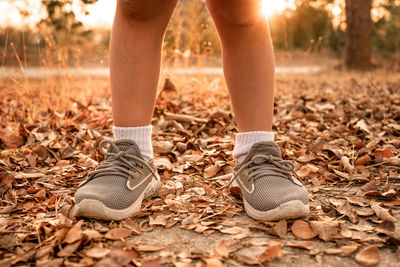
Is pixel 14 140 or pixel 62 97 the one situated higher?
pixel 62 97

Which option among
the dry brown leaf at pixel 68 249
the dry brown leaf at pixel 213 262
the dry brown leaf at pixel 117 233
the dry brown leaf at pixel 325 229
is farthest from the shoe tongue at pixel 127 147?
the dry brown leaf at pixel 325 229

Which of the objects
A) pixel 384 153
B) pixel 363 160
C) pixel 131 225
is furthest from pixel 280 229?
pixel 384 153

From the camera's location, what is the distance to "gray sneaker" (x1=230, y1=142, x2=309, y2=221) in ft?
3.85

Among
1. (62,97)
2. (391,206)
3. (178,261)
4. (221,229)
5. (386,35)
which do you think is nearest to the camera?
(178,261)

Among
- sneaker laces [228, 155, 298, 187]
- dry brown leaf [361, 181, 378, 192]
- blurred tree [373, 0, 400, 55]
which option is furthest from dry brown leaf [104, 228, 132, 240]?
blurred tree [373, 0, 400, 55]

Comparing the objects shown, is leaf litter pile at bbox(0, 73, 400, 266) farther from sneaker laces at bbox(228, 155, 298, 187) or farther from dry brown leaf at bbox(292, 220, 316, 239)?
sneaker laces at bbox(228, 155, 298, 187)

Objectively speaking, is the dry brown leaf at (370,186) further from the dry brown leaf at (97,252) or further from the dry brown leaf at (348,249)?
the dry brown leaf at (97,252)

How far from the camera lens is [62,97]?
9.60 ft

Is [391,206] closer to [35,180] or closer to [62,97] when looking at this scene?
[35,180]

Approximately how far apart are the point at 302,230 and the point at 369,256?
0.67 ft

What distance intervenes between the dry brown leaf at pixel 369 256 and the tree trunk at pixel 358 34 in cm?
598

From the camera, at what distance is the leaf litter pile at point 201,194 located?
100 cm

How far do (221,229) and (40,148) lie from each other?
47.7 inches

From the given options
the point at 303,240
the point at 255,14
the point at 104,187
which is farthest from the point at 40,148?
the point at 303,240
